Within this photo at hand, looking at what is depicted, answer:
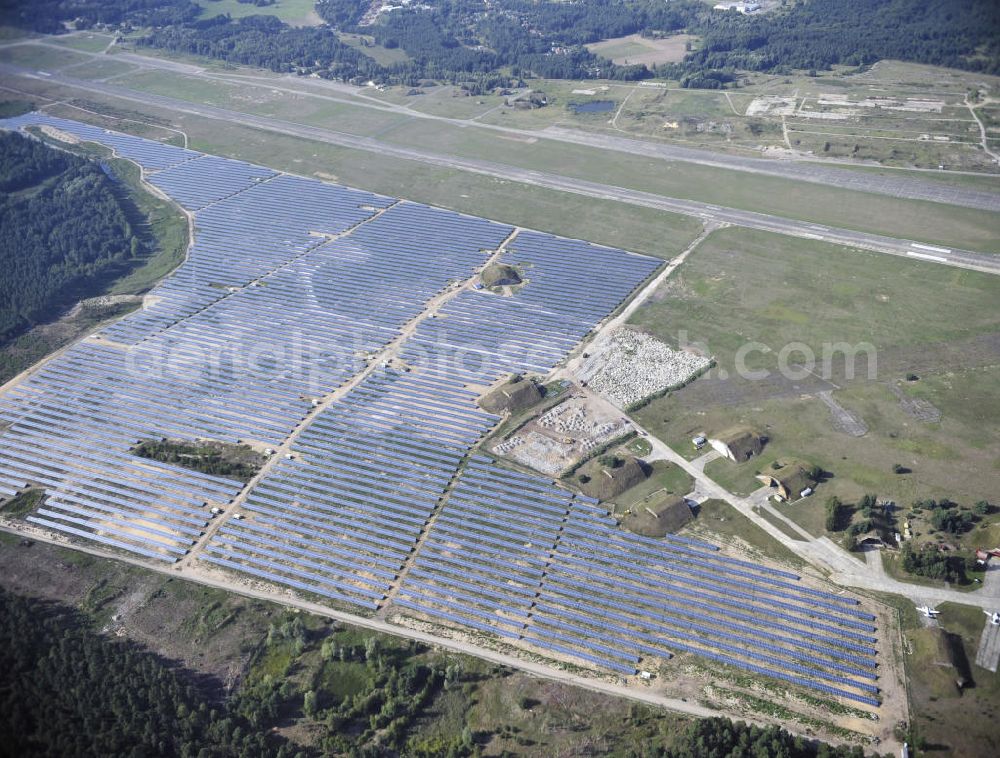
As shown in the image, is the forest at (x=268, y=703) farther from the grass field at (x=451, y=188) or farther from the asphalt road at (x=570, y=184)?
the asphalt road at (x=570, y=184)

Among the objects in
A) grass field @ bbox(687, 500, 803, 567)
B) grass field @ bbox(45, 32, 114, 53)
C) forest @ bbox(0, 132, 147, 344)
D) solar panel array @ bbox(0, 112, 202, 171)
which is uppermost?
grass field @ bbox(45, 32, 114, 53)

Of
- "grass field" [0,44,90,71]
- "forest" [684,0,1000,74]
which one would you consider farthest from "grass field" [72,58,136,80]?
"forest" [684,0,1000,74]

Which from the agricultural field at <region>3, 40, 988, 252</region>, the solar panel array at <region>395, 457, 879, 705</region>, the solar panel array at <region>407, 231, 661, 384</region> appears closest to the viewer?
the solar panel array at <region>395, 457, 879, 705</region>

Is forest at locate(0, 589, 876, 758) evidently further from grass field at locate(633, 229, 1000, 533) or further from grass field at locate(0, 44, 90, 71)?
grass field at locate(0, 44, 90, 71)

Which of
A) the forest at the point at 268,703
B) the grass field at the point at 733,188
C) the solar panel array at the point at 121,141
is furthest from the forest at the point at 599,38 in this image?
the forest at the point at 268,703

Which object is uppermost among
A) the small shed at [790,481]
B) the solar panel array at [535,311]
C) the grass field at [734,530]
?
the solar panel array at [535,311]
